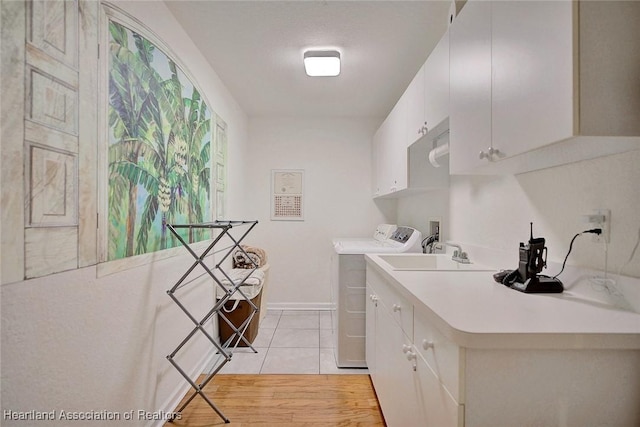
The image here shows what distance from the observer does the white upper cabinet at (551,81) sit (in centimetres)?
76

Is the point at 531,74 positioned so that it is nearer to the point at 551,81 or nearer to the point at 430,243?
the point at 551,81

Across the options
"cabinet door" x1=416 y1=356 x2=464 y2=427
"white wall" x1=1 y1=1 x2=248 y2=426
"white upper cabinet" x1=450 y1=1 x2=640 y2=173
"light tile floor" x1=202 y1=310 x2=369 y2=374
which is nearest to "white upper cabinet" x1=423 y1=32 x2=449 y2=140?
"white upper cabinet" x1=450 y1=1 x2=640 y2=173

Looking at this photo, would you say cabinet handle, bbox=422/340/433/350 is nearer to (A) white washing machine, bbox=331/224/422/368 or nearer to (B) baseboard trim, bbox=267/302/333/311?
(A) white washing machine, bbox=331/224/422/368

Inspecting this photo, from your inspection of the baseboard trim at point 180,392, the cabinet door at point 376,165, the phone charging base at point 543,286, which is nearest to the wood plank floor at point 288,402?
the baseboard trim at point 180,392

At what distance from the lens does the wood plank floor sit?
1779 mm

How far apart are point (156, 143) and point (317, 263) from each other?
2582 mm

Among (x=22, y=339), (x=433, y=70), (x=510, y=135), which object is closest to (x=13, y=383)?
(x=22, y=339)

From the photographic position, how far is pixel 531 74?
90 cm

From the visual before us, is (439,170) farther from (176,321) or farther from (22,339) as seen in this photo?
(22,339)

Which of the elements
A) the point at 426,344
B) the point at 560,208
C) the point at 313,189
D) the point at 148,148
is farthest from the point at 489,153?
the point at 313,189

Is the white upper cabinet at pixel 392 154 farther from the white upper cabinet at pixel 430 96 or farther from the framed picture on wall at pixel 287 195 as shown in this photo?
the framed picture on wall at pixel 287 195

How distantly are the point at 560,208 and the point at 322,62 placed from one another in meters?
1.87

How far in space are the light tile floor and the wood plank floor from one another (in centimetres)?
10

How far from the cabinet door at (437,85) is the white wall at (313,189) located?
208 cm
